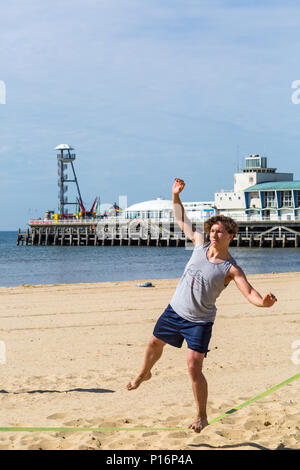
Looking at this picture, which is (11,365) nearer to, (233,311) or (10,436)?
(10,436)

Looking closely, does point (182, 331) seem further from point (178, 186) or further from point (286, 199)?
point (286, 199)

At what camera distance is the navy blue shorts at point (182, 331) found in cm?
509

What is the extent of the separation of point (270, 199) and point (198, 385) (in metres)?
77.3

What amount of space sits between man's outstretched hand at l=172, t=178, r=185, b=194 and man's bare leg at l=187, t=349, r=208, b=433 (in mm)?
1425

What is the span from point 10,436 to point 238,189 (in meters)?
80.6

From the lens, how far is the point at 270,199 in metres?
80.6

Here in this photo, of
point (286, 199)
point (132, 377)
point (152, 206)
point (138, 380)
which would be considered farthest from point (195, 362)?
point (152, 206)

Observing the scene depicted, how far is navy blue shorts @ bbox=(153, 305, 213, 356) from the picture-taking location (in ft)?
16.7

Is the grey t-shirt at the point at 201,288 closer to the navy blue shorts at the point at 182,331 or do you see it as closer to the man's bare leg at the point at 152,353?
the navy blue shorts at the point at 182,331

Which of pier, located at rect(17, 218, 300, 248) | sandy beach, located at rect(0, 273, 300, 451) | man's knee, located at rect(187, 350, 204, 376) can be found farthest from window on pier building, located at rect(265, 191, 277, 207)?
man's knee, located at rect(187, 350, 204, 376)

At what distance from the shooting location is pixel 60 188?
344 ft

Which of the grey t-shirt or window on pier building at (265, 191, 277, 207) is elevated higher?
window on pier building at (265, 191, 277, 207)

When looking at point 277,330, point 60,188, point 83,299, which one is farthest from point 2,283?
point 60,188

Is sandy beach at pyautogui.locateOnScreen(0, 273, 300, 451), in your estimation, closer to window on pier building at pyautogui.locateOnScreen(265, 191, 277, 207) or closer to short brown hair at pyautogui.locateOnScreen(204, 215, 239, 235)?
short brown hair at pyautogui.locateOnScreen(204, 215, 239, 235)
